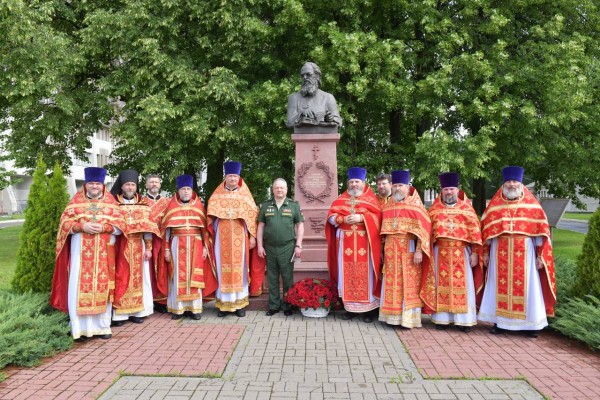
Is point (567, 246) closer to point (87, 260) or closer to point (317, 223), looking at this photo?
point (317, 223)

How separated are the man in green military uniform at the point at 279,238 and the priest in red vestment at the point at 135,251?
63.0 inches

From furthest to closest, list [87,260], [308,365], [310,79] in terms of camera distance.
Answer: [310,79], [87,260], [308,365]

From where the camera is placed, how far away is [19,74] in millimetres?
12227

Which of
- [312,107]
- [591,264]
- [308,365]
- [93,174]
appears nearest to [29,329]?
[93,174]

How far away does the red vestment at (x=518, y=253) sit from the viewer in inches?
244

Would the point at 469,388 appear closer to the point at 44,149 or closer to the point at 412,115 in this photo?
the point at 412,115

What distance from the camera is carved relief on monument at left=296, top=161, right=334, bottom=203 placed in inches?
314

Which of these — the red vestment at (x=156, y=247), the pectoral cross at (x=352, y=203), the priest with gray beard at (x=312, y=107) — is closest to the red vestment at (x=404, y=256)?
the pectoral cross at (x=352, y=203)

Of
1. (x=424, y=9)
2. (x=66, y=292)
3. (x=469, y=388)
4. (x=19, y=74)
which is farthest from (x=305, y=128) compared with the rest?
(x=19, y=74)

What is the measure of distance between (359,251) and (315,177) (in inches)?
68.6

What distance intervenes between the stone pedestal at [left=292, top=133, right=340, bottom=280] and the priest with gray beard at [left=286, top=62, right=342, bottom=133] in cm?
20

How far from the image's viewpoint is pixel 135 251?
272 inches

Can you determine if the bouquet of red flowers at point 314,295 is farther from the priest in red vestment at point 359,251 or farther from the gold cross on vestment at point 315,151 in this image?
the gold cross on vestment at point 315,151

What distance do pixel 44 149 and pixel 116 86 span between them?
3320 mm
